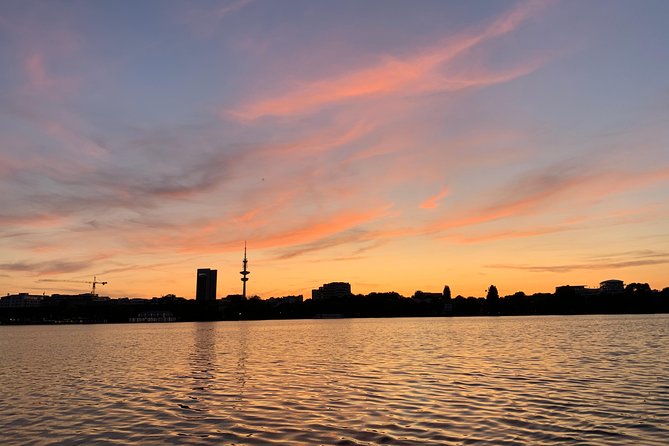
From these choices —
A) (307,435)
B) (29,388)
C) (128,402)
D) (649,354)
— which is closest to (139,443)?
(307,435)

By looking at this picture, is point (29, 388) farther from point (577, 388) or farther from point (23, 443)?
point (577, 388)

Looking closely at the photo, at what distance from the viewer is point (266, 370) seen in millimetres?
54375

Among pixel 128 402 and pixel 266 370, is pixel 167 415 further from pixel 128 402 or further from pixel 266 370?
pixel 266 370

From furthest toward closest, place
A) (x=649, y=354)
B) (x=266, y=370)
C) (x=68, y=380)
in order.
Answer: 1. (x=649, y=354)
2. (x=266, y=370)
3. (x=68, y=380)

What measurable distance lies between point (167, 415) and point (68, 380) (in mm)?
24103

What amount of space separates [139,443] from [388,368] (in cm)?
3161

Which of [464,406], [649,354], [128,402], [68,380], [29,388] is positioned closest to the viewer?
[464,406]

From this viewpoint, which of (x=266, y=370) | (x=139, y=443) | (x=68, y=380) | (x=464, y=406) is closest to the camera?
(x=139, y=443)

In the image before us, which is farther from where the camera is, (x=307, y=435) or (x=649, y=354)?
(x=649, y=354)

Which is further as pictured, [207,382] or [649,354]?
[649,354]

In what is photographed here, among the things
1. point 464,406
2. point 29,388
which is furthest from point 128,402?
Result: point 464,406

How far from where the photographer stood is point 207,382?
46219mm

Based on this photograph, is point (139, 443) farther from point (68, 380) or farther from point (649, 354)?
point (649, 354)

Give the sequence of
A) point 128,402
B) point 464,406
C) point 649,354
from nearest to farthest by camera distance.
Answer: point 464,406 → point 128,402 → point 649,354
